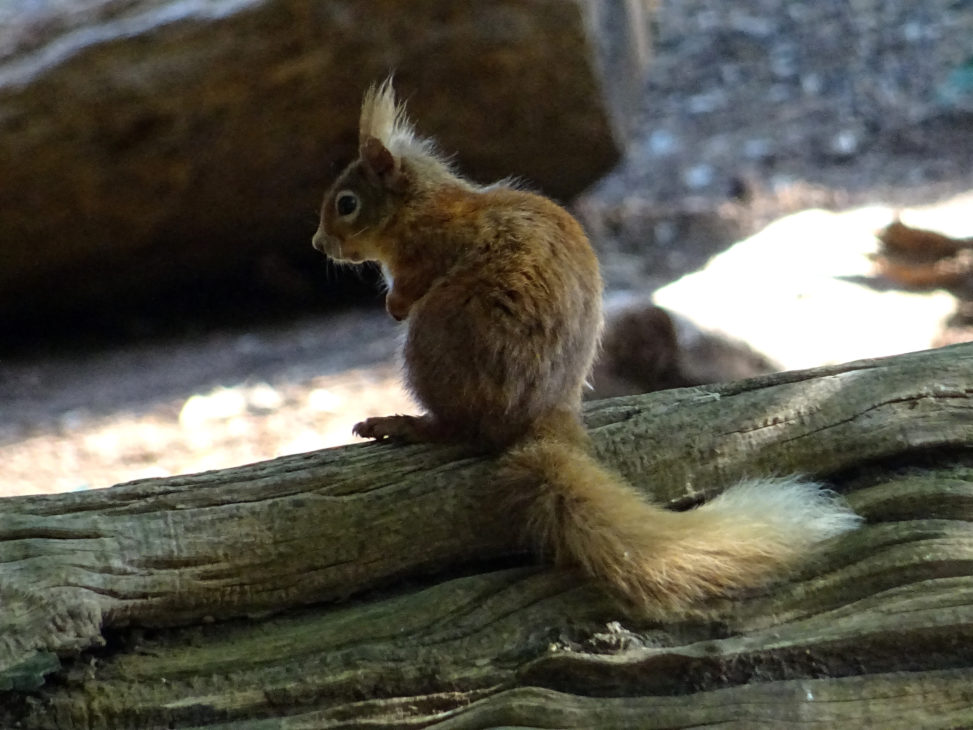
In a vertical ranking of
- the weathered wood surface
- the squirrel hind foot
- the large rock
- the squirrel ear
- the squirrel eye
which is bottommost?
the weathered wood surface

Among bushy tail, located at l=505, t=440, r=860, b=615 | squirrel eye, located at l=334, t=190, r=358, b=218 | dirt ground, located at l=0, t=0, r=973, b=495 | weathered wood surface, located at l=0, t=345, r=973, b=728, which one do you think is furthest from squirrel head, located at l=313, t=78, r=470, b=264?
bushy tail, located at l=505, t=440, r=860, b=615

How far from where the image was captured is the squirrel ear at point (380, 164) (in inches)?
95.4

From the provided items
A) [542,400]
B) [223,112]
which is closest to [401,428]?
[542,400]

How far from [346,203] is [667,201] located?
4.25 meters

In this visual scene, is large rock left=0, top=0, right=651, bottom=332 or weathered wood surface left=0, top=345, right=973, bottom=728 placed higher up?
large rock left=0, top=0, right=651, bottom=332

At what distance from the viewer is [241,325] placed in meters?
5.13

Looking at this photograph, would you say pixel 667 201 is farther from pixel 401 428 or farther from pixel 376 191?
pixel 401 428

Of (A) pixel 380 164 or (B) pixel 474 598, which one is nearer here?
(B) pixel 474 598

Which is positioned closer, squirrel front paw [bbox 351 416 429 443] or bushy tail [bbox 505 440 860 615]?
bushy tail [bbox 505 440 860 615]

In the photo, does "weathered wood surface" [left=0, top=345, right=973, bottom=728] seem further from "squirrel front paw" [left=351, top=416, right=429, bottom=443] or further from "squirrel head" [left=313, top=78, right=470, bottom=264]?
"squirrel head" [left=313, top=78, right=470, bottom=264]

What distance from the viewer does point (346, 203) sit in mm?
2496

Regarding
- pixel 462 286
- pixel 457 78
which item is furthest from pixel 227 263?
pixel 462 286

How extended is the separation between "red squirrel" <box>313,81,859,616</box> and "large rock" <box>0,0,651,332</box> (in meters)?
2.28

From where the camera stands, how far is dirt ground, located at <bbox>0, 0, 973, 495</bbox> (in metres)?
4.00
